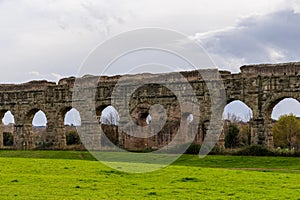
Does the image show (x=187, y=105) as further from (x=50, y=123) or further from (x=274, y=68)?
(x=50, y=123)

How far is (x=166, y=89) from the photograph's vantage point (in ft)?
96.4

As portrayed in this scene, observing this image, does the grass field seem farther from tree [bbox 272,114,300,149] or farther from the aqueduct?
tree [bbox 272,114,300,149]

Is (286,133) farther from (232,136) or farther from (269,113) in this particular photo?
(269,113)

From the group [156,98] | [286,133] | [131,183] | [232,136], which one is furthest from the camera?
[286,133]

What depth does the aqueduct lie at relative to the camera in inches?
1051

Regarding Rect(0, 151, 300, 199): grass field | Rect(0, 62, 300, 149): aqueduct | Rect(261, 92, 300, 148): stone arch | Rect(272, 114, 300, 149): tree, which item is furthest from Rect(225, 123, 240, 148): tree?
Rect(0, 151, 300, 199): grass field

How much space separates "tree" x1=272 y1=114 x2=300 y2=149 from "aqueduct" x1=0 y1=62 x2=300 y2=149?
11.9m

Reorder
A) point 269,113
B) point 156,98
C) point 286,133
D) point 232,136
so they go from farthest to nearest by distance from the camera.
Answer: point 286,133, point 232,136, point 156,98, point 269,113

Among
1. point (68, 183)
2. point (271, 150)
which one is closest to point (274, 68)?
point (271, 150)

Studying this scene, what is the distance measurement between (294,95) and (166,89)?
6.74 m

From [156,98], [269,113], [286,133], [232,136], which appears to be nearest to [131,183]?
[269,113]

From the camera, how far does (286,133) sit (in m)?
39.4

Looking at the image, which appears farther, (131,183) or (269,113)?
(269,113)

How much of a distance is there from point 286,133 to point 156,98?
13.8 m
